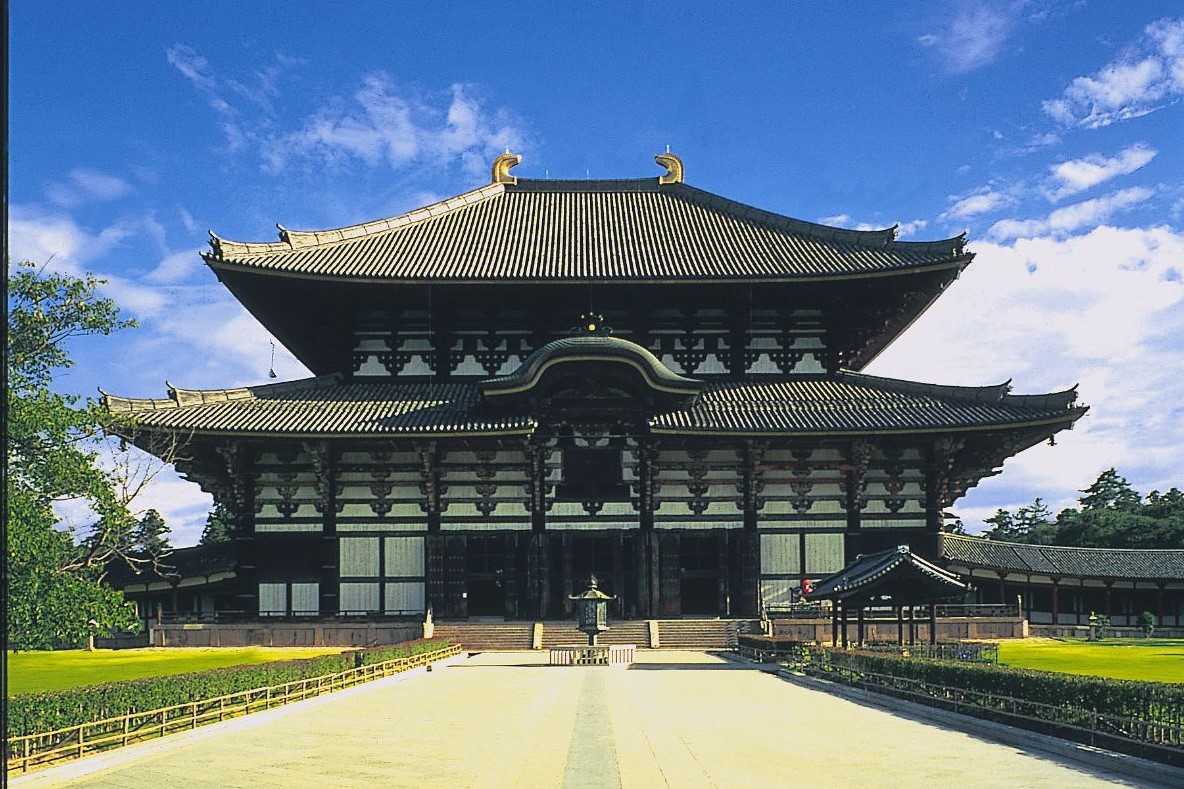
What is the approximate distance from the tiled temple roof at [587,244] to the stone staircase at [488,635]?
1323 centimetres

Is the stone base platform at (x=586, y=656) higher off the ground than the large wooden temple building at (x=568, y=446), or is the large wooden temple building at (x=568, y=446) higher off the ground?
the large wooden temple building at (x=568, y=446)

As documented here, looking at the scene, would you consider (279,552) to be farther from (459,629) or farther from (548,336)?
(548,336)

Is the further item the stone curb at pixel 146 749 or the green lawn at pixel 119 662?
the green lawn at pixel 119 662

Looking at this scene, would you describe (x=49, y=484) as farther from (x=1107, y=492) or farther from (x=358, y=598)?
(x=1107, y=492)

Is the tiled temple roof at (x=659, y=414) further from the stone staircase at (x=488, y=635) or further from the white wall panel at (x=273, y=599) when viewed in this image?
the stone staircase at (x=488, y=635)

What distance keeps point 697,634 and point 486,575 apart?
8.38m

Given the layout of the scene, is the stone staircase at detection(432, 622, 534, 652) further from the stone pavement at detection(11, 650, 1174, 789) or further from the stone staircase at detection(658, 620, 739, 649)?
the stone pavement at detection(11, 650, 1174, 789)

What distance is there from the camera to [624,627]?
36.5 m

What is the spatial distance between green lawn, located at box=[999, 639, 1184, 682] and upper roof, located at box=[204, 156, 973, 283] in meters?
14.6

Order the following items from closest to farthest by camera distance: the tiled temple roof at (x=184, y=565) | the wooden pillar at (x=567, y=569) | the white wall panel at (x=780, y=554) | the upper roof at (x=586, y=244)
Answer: the wooden pillar at (x=567, y=569) < the white wall panel at (x=780, y=554) < the upper roof at (x=586, y=244) < the tiled temple roof at (x=184, y=565)

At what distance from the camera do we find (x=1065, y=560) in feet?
160

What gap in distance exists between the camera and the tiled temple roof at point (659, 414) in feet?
118

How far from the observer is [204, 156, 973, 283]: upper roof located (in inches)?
1544

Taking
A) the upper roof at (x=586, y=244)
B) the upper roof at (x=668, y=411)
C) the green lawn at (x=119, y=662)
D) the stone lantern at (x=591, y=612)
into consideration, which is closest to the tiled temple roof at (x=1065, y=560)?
the upper roof at (x=668, y=411)
